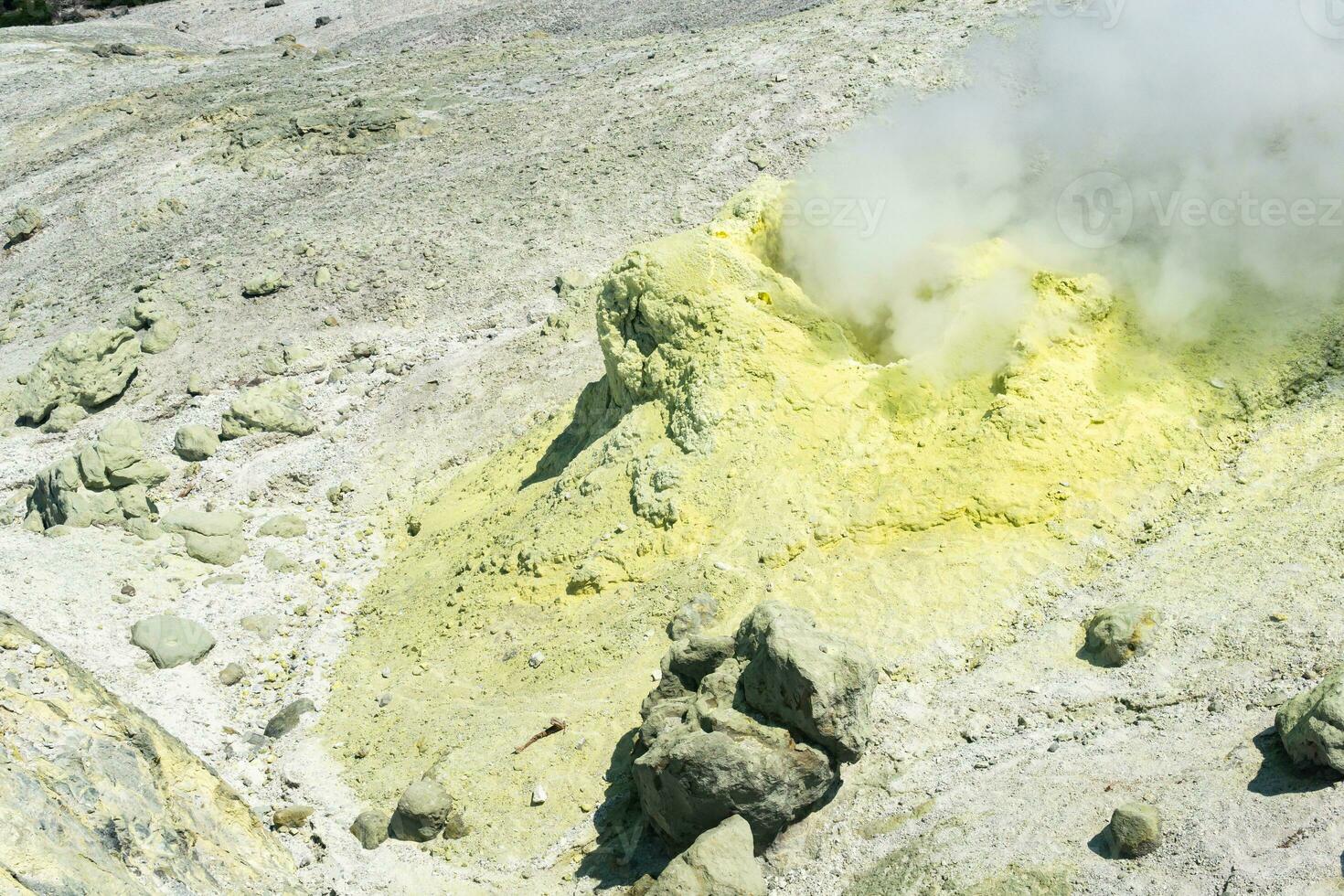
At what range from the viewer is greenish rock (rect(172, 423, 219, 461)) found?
13195 mm

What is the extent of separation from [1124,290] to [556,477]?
4628 mm

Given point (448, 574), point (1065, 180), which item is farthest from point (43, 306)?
point (1065, 180)

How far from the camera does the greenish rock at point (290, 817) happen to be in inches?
296

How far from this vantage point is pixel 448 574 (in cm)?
970

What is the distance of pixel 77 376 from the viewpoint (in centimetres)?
1472

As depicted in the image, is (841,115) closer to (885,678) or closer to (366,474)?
(366,474)

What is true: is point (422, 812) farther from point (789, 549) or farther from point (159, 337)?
point (159, 337)

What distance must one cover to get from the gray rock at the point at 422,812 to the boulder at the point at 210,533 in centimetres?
482

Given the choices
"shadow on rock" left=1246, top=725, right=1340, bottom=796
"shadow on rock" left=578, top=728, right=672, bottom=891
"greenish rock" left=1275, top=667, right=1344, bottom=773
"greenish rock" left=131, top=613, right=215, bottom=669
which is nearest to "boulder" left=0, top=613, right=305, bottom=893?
"shadow on rock" left=578, top=728, right=672, bottom=891

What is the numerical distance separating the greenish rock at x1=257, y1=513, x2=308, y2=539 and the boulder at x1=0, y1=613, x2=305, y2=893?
4.73 meters

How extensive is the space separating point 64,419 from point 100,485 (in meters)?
3.34

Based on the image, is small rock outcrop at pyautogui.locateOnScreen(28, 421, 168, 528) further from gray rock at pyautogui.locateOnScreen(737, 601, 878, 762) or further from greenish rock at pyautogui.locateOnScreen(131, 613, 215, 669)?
gray rock at pyautogui.locateOnScreen(737, 601, 878, 762)

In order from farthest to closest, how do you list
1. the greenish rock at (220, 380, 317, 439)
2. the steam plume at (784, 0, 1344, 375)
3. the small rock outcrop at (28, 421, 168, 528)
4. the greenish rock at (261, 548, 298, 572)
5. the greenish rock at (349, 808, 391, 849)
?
1. the greenish rock at (220, 380, 317, 439)
2. the small rock outcrop at (28, 421, 168, 528)
3. the greenish rock at (261, 548, 298, 572)
4. the steam plume at (784, 0, 1344, 375)
5. the greenish rock at (349, 808, 391, 849)

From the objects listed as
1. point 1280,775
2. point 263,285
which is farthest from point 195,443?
point 1280,775
